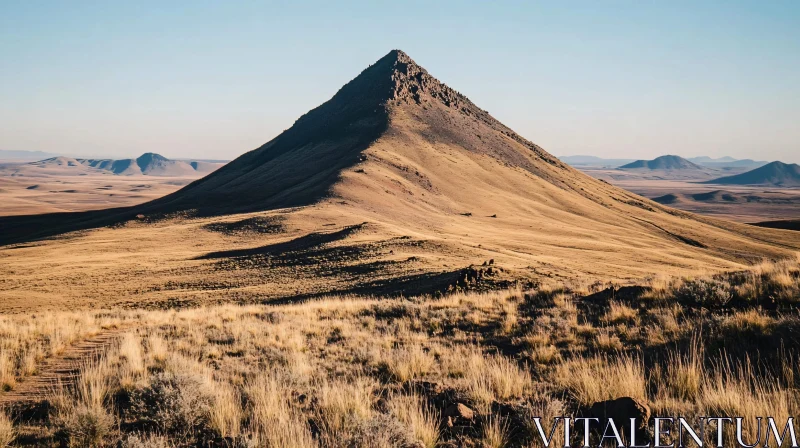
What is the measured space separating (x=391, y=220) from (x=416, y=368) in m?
39.0

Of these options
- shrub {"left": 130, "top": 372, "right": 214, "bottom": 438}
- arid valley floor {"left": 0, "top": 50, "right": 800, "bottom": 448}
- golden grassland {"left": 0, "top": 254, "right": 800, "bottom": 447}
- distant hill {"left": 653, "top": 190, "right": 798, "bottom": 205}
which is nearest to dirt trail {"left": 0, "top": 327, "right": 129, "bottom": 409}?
arid valley floor {"left": 0, "top": 50, "right": 800, "bottom": 448}

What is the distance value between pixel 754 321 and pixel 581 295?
17.8 ft

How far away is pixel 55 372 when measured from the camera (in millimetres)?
7789

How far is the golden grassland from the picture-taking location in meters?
5.04

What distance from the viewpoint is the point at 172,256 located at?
33.5 metres

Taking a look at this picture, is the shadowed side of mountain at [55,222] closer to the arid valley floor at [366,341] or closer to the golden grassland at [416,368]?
the arid valley floor at [366,341]

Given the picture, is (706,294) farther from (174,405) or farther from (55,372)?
(55,372)

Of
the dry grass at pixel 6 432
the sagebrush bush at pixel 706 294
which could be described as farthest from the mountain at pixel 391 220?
the dry grass at pixel 6 432

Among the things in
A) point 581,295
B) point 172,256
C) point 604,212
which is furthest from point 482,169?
point 581,295

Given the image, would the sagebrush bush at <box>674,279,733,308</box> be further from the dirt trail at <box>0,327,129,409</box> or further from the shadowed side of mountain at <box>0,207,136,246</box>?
the shadowed side of mountain at <box>0,207,136,246</box>

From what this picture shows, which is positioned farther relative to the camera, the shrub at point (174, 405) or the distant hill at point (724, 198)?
the distant hill at point (724, 198)

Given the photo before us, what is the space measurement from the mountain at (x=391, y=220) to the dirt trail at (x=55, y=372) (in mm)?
12568

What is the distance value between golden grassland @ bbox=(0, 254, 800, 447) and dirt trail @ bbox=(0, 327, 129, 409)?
174 millimetres

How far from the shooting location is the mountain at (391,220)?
26672 mm
